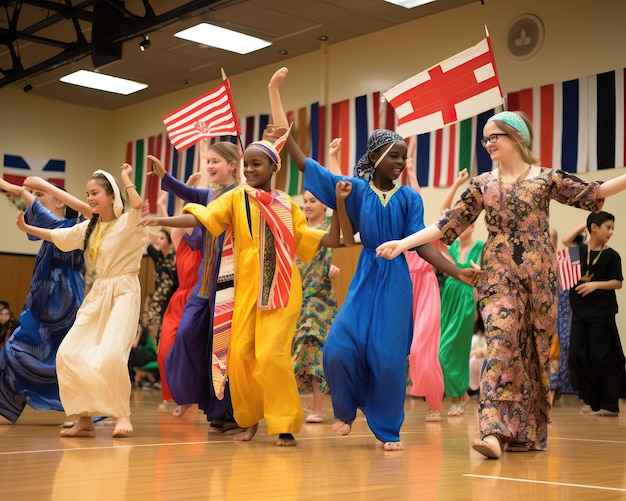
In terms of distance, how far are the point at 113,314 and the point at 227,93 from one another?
1.97 m

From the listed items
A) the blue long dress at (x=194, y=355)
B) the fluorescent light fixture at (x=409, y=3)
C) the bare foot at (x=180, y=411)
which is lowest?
the bare foot at (x=180, y=411)

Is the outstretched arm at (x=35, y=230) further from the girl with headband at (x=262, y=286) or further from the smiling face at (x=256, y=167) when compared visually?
the smiling face at (x=256, y=167)

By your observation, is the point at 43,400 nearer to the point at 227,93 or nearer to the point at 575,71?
the point at 227,93

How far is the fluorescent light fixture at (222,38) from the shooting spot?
1143 cm

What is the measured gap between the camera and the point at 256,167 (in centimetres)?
449

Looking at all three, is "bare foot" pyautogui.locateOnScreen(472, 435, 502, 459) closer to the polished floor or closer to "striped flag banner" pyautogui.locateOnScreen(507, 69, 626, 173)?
the polished floor

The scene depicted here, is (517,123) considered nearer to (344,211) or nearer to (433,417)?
(344,211)

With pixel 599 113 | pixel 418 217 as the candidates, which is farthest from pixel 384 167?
pixel 599 113

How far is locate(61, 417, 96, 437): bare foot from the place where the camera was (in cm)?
450

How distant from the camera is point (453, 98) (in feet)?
17.8

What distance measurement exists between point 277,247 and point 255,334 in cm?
45

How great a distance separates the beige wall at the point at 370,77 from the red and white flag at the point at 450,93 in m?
4.28

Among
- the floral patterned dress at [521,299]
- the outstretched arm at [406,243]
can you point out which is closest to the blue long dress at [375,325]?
the outstretched arm at [406,243]

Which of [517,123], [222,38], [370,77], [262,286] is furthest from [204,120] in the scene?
[222,38]
